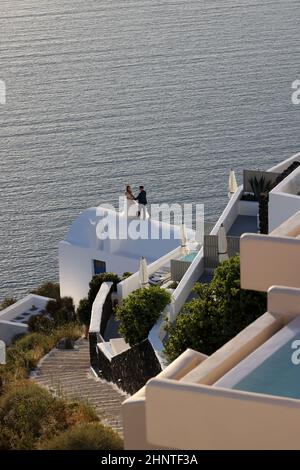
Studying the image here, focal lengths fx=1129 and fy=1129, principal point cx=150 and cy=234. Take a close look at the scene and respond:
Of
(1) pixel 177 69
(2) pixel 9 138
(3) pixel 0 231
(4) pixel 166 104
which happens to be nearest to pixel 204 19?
(1) pixel 177 69

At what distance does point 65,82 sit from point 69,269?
193 ft

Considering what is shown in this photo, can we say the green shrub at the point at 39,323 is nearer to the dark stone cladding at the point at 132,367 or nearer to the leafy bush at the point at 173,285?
the leafy bush at the point at 173,285

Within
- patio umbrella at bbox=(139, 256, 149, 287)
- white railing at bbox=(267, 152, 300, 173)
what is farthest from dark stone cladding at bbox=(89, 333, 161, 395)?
white railing at bbox=(267, 152, 300, 173)

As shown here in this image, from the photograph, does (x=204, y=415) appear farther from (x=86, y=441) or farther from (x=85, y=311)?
(x=85, y=311)

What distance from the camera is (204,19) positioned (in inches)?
4520

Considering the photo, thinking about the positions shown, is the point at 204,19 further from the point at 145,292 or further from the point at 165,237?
the point at 145,292

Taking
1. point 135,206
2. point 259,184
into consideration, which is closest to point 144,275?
point 259,184

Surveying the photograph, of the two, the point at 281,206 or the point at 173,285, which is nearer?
the point at 281,206

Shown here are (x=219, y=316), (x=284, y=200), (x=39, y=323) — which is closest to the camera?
(x=219, y=316)

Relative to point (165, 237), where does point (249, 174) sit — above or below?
above

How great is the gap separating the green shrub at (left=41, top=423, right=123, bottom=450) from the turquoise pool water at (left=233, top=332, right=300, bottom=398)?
3.94 m

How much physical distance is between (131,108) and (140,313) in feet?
201

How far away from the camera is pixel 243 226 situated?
30078mm

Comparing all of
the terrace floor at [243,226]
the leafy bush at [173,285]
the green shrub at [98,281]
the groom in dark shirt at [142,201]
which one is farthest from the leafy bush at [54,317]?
the terrace floor at [243,226]
